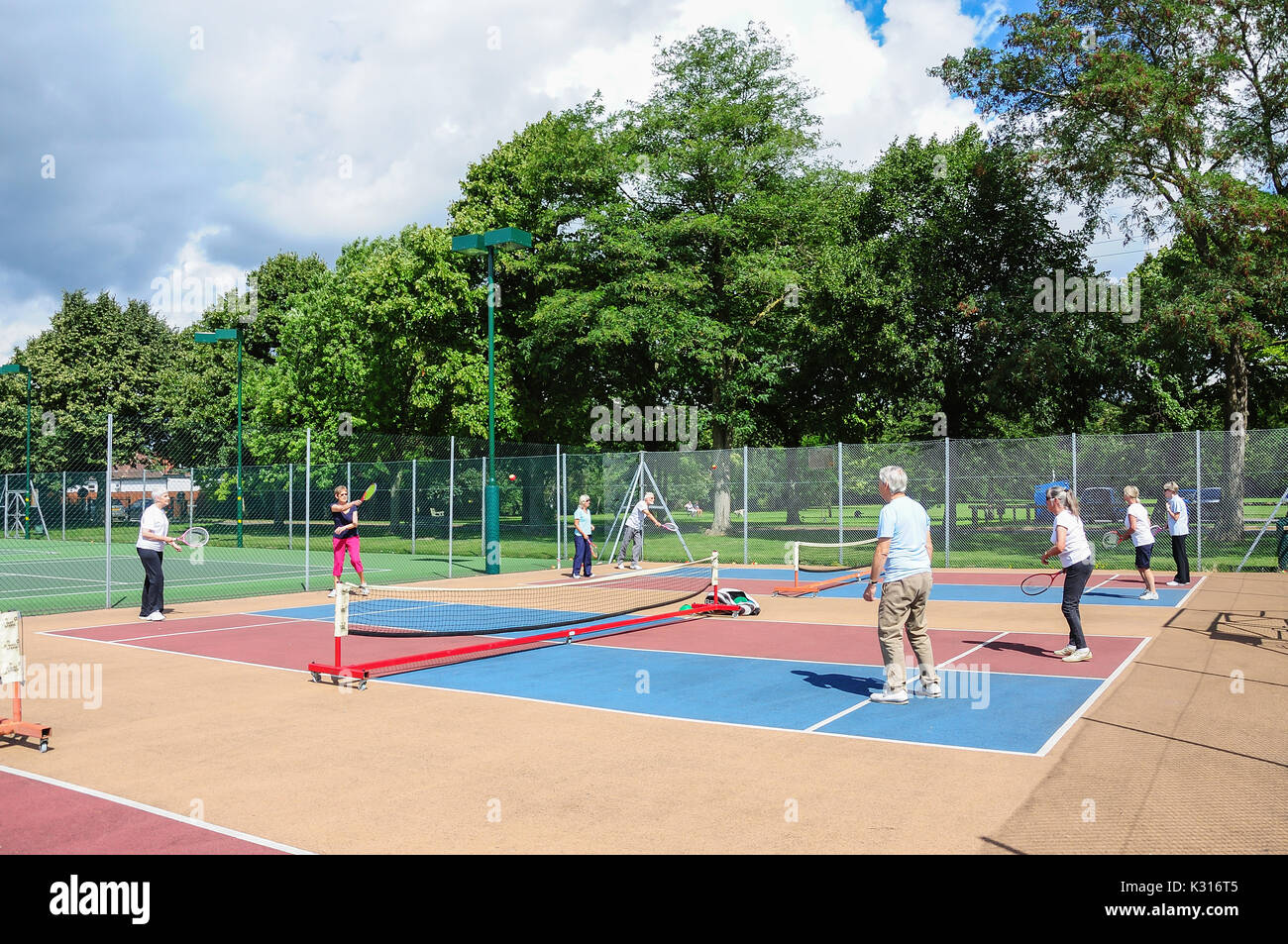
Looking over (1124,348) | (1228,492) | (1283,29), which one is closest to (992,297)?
(1124,348)

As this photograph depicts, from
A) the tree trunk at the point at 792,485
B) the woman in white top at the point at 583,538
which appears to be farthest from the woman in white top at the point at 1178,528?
the woman in white top at the point at 583,538

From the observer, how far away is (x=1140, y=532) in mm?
15719

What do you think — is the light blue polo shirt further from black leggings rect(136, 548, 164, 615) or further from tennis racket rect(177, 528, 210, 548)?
tennis racket rect(177, 528, 210, 548)

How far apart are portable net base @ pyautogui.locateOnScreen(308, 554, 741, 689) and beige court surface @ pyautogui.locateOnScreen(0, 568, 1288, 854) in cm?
49

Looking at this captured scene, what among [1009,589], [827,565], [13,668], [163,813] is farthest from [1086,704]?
[827,565]

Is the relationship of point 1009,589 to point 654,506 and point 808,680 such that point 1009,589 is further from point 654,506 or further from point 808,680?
point 808,680

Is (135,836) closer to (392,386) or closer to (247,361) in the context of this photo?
(392,386)

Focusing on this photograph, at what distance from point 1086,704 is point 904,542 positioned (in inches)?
84.5

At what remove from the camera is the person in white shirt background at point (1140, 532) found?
49.6 ft

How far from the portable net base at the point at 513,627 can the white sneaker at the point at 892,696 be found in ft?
14.4

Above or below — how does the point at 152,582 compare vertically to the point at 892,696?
above

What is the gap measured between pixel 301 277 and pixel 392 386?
66.0 ft

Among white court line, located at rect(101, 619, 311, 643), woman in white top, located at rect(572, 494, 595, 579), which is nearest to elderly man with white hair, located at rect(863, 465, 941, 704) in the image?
white court line, located at rect(101, 619, 311, 643)

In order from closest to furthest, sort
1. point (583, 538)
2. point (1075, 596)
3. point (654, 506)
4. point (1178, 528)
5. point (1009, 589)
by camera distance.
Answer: point (1075, 596) < point (1178, 528) < point (1009, 589) < point (583, 538) < point (654, 506)
